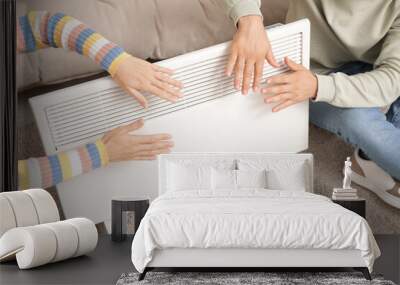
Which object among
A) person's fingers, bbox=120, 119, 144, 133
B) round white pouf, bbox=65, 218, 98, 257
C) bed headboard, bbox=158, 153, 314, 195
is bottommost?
round white pouf, bbox=65, 218, 98, 257

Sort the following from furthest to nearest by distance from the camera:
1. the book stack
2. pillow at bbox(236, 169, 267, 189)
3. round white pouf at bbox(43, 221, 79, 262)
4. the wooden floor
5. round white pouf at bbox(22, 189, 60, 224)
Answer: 1. the book stack
2. pillow at bbox(236, 169, 267, 189)
3. round white pouf at bbox(22, 189, 60, 224)
4. round white pouf at bbox(43, 221, 79, 262)
5. the wooden floor

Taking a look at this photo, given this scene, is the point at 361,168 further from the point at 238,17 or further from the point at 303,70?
the point at 238,17

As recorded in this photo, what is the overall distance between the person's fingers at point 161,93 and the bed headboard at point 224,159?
378 mm

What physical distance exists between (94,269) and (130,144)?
48.5 inches

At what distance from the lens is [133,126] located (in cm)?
511

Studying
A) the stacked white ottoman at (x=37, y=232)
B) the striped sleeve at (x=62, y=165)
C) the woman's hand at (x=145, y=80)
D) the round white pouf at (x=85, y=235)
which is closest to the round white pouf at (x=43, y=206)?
the stacked white ottoman at (x=37, y=232)

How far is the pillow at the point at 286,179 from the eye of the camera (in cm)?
489

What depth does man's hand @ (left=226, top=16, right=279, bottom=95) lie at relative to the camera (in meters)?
4.96

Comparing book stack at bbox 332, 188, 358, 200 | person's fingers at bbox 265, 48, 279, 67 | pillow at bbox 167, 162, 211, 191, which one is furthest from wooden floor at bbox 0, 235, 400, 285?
person's fingers at bbox 265, 48, 279, 67

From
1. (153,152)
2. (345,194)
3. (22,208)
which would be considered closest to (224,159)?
(153,152)

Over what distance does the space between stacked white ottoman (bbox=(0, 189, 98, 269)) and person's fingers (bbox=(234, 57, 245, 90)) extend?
138 centimetres

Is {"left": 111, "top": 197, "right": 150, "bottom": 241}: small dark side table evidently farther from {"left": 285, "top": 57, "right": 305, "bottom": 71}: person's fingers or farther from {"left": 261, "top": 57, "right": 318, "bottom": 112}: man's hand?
{"left": 285, "top": 57, "right": 305, "bottom": 71}: person's fingers

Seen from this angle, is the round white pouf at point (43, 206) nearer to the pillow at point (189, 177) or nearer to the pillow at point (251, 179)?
the pillow at point (189, 177)

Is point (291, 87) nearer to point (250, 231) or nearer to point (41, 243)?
point (250, 231)
